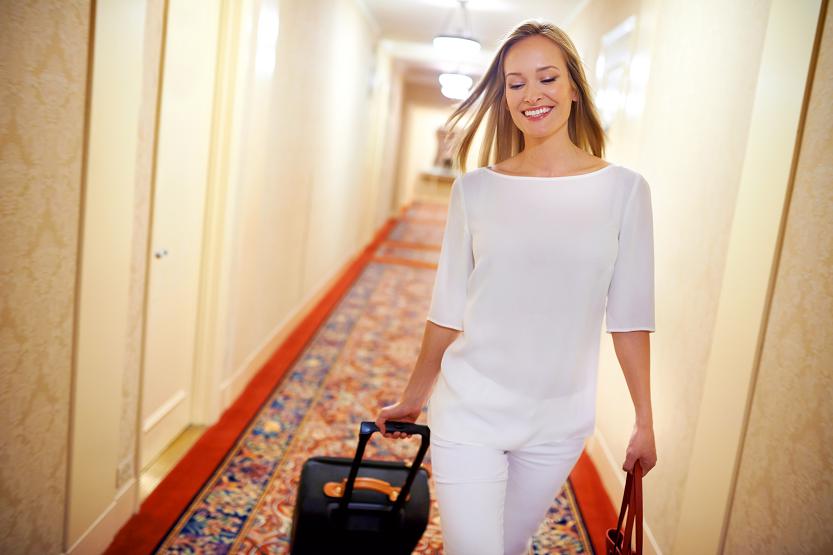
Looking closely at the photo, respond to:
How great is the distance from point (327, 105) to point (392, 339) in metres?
1.99

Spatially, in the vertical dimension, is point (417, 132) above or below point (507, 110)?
above

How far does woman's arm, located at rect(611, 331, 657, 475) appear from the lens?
1.61 meters

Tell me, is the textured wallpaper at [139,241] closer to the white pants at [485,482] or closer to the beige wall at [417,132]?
the white pants at [485,482]

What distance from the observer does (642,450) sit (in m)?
1.61

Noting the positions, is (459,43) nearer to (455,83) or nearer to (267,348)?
(455,83)

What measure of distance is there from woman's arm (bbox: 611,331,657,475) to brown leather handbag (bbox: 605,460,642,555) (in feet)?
0.08

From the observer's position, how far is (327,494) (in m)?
1.97

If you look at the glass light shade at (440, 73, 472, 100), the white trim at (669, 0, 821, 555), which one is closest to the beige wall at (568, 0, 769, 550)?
the white trim at (669, 0, 821, 555)

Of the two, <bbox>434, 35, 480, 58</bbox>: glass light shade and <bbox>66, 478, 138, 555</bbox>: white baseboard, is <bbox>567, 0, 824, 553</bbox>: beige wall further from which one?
<bbox>434, 35, 480, 58</bbox>: glass light shade

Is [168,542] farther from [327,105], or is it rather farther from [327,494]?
[327,105]

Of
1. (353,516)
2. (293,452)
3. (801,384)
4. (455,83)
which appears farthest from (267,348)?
(455,83)

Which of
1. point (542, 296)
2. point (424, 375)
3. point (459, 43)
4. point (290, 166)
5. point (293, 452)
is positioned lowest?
point (293, 452)

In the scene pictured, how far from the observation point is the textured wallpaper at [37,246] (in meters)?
1.66

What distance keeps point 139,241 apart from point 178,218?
78 centimetres
